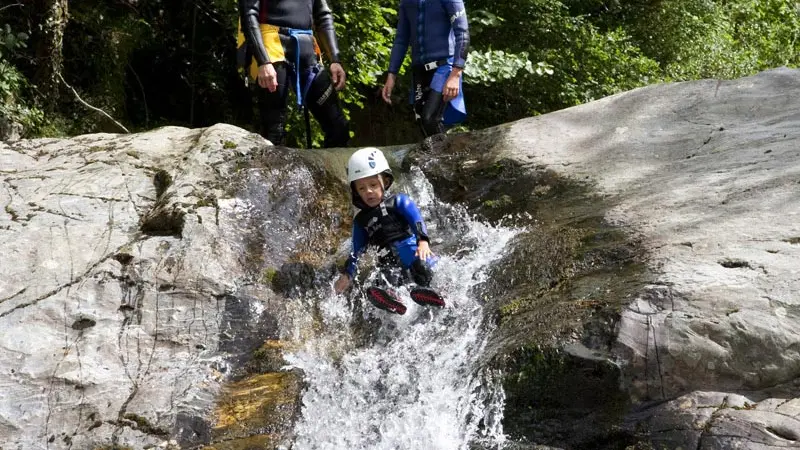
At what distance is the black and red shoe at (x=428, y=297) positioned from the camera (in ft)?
14.9

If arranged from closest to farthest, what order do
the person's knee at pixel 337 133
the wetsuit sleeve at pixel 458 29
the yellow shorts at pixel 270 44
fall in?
the yellow shorts at pixel 270 44, the wetsuit sleeve at pixel 458 29, the person's knee at pixel 337 133

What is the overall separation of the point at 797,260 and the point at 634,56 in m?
8.53

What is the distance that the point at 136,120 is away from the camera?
9.66 meters

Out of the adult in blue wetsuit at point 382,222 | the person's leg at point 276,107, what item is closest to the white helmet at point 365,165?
the adult in blue wetsuit at point 382,222

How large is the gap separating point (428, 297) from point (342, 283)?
2.12 ft

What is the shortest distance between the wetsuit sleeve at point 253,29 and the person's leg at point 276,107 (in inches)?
7.9

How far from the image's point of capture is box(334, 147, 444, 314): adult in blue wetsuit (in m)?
5.09

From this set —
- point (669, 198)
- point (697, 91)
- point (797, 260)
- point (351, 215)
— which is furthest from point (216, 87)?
point (797, 260)

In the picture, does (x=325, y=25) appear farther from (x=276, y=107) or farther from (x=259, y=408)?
(x=259, y=408)

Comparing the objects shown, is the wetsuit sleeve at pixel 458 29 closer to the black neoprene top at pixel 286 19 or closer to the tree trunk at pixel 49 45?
the black neoprene top at pixel 286 19

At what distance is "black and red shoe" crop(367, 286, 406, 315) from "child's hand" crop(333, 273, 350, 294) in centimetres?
34

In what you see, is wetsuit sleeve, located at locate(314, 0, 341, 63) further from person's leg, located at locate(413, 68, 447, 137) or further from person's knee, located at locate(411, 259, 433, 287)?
person's knee, located at locate(411, 259, 433, 287)

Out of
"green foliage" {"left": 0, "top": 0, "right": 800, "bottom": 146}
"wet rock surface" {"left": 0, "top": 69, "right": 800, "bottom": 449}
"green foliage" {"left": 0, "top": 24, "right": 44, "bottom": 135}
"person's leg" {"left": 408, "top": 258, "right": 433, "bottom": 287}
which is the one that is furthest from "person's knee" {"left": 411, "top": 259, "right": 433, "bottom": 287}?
"green foliage" {"left": 0, "top": 24, "right": 44, "bottom": 135}

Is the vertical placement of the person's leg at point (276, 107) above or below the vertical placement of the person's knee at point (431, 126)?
above
